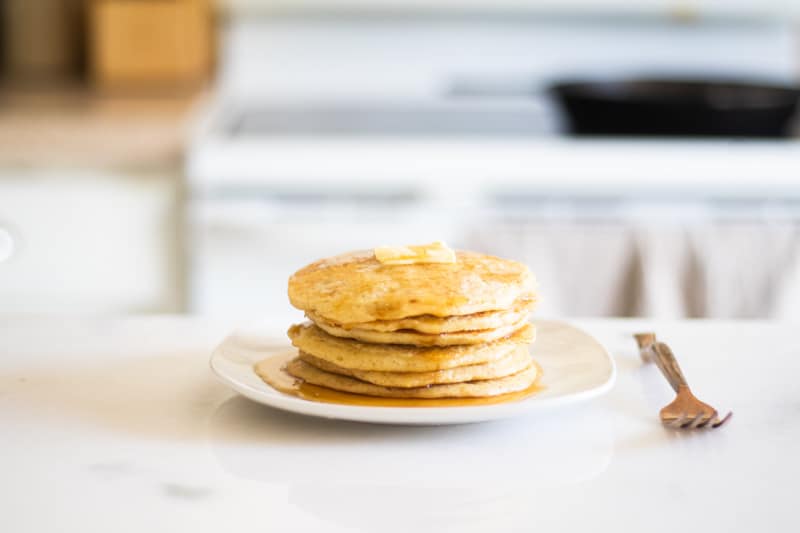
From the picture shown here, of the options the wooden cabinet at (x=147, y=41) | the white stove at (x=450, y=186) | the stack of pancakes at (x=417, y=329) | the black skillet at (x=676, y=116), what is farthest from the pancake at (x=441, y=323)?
the wooden cabinet at (x=147, y=41)

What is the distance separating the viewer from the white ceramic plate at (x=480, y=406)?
2.37ft

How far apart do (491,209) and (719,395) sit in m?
1.28

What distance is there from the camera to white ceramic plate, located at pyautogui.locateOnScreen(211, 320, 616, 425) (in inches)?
28.4

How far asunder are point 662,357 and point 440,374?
0.74ft

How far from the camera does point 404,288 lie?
76cm

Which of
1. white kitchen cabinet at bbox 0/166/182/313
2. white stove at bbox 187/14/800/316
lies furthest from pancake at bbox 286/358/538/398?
white kitchen cabinet at bbox 0/166/182/313

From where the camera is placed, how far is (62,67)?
289 cm

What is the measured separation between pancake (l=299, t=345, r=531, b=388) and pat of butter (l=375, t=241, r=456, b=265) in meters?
0.08

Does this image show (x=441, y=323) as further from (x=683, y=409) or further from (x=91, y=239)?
(x=91, y=239)

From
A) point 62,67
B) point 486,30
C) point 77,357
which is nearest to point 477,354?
point 77,357

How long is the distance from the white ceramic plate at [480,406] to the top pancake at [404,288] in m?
0.06

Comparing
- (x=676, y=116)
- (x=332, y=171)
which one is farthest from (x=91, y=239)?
(x=676, y=116)

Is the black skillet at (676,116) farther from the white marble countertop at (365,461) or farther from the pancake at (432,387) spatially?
the pancake at (432,387)

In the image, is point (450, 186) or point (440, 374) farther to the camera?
point (450, 186)
